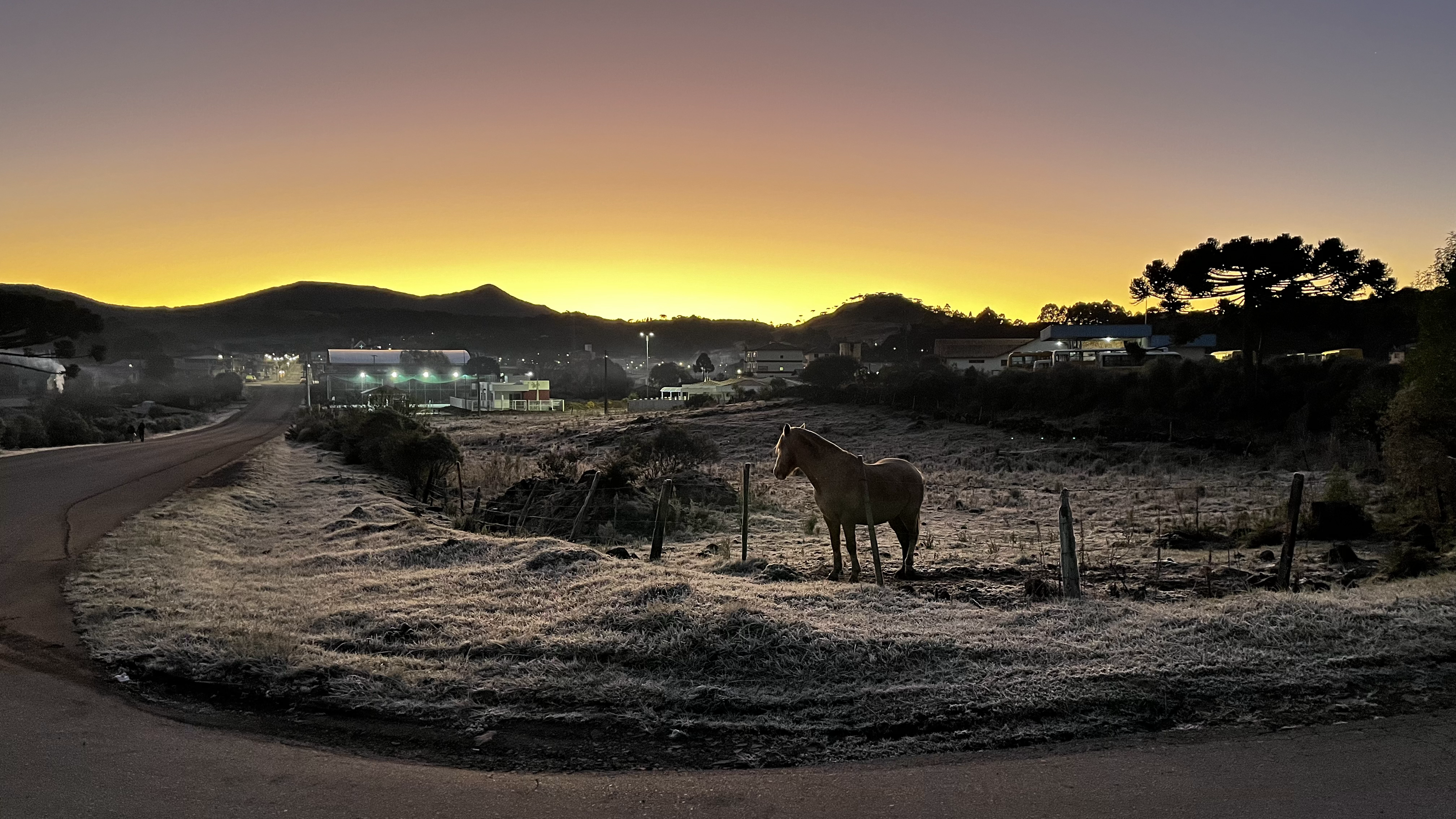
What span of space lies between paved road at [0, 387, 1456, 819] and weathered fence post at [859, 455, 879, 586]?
4982 mm

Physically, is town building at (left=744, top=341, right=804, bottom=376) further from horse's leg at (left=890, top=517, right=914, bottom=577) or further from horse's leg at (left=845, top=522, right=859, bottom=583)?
horse's leg at (left=845, top=522, right=859, bottom=583)

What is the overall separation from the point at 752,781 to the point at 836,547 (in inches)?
259

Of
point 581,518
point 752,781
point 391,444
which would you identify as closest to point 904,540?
point 581,518

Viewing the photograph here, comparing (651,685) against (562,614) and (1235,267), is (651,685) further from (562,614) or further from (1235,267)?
(1235,267)

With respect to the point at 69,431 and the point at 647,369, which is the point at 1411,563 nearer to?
the point at 69,431

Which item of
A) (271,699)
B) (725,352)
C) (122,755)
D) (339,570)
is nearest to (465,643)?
(271,699)

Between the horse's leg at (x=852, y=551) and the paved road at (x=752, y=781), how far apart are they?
5598 millimetres

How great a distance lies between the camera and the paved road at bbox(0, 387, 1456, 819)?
16.3 feet

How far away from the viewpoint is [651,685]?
7016 mm

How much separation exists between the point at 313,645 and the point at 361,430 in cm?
2827

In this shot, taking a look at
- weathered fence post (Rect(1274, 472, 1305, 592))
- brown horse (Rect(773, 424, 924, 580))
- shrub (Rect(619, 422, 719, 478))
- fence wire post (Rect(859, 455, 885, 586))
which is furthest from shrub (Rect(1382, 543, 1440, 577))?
shrub (Rect(619, 422, 719, 478))

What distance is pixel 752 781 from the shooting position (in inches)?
214

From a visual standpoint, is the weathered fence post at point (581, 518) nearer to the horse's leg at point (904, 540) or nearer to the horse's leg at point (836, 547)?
the horse's leg at point (836, 547)

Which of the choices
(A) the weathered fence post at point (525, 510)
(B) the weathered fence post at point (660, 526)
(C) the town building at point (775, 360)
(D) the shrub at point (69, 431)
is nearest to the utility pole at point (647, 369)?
(C) the town building at point (775, 360)
